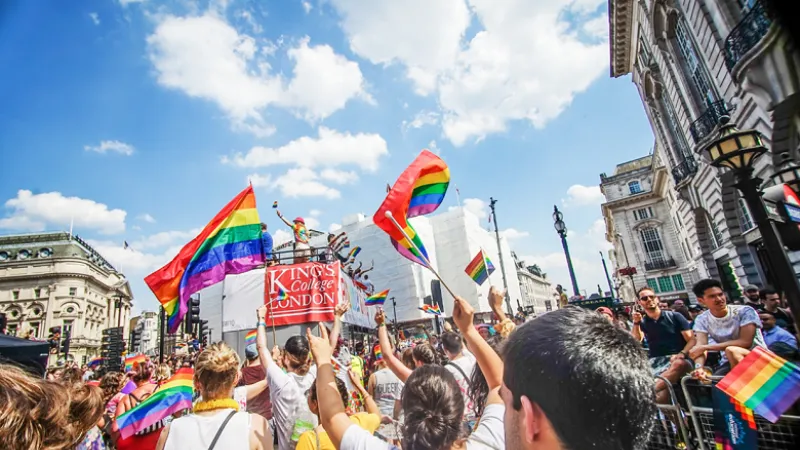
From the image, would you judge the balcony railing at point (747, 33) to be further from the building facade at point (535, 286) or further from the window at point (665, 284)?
the building facade at point (535, 286)

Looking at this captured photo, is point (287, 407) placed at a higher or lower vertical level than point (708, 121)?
lower

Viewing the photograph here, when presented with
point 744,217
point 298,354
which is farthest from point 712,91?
point 298,354

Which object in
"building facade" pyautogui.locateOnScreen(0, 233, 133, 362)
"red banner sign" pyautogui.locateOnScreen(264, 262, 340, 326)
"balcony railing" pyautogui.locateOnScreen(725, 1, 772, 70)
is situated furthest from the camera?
"building facade" pyautogui.locateOnScreen(0, 233, 133, 362)

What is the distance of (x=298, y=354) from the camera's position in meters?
3.63

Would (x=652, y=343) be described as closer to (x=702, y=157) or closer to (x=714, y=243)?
(x=702, y=157)

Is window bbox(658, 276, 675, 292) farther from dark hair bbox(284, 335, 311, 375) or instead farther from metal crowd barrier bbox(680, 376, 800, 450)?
dark hair bbox(284, 335, 311, 375)

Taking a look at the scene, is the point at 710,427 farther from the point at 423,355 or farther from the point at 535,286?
the point at 535,286

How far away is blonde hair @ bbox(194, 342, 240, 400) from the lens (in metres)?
2.42

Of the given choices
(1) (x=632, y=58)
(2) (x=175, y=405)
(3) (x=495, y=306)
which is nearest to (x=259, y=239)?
(2) (x=175, y=405)

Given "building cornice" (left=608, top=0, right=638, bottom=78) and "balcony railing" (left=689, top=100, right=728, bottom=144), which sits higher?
"building cornice" (left=608, top=0, right=638, bottom=78)

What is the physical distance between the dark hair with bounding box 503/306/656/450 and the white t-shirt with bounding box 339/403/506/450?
56 centimetres

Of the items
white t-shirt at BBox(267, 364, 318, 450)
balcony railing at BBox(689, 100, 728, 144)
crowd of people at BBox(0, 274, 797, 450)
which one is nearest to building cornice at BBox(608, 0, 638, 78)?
balcony railing at BBox(689, 100, 728, 144)

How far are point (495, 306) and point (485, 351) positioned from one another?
0.99 metres

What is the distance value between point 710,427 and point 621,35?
67.2 feet
